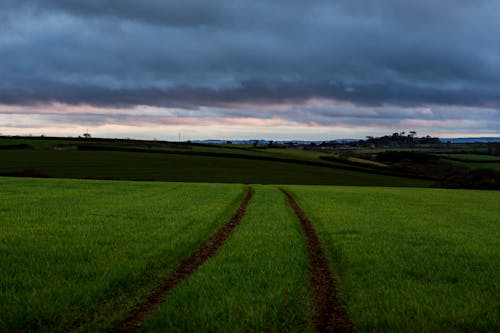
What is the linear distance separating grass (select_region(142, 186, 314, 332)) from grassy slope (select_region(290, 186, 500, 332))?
1.20 meters

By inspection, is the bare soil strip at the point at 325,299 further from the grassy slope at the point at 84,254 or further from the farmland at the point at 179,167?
the farmland at the point at 179,167

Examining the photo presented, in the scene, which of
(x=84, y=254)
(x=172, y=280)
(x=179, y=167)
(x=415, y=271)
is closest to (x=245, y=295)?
(x=172, y=280)

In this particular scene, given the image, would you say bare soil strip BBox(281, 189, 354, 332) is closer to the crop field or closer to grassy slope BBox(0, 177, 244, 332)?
the crop field

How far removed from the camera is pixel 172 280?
10.3 metres

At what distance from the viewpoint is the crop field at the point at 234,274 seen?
7.67 metres

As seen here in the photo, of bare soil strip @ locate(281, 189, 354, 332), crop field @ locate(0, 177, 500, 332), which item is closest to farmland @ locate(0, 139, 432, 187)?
crop field @ locate(0, 177, 500, 332)

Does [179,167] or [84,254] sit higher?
[84,254]

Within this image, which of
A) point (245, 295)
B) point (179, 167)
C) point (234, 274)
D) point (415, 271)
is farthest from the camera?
point (179, 167)

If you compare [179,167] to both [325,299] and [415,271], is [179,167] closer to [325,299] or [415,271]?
[415,271]

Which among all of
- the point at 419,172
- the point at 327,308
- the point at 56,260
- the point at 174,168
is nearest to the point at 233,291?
the point at 327,308

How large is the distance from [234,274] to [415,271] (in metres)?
5.24

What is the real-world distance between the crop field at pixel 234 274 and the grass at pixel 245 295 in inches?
1.4

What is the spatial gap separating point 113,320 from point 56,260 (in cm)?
510

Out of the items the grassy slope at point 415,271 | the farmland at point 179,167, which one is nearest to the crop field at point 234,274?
the grassy slope at point 415,271
